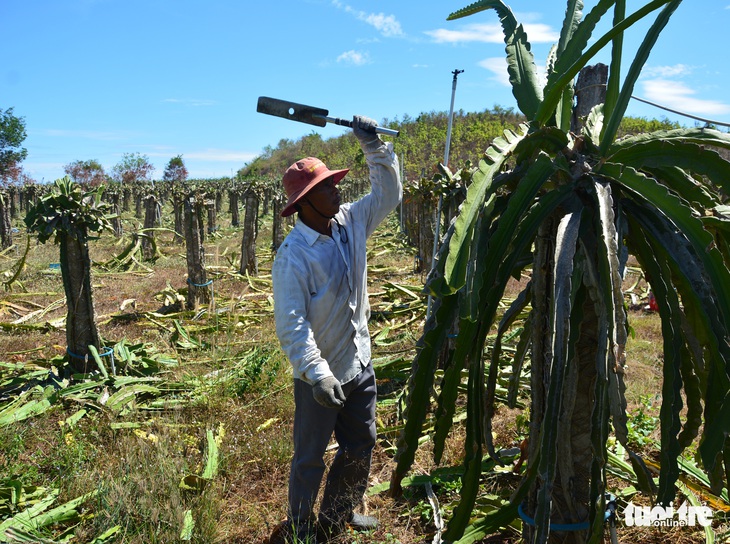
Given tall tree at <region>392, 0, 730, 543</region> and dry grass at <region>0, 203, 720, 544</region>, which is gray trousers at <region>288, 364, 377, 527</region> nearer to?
dry grass at <region>0, 203, 720, 544</region>

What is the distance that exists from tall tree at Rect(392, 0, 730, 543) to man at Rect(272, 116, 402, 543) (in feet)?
3.25

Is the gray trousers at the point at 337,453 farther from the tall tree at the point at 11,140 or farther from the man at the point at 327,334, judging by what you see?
the tall tree at the point at 11,140

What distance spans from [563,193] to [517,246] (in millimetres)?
217

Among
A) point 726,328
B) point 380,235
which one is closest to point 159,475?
point 726,328

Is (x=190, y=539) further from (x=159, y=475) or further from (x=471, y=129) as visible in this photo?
(x=471, y=129)

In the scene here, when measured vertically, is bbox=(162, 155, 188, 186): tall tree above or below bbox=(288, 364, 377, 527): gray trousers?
above

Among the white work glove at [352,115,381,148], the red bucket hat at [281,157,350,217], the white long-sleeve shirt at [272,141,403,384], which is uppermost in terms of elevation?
the white work glove at [352,115,381,148]

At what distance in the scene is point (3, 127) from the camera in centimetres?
4725

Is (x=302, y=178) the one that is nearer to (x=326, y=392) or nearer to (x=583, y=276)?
(x=326, y=392)

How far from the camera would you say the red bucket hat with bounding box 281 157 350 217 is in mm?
2949

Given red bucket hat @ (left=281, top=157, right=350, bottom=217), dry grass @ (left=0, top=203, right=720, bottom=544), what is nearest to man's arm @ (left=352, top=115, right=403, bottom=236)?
red bucket hat @ (left=281, top=157, right=350, bottom=217)

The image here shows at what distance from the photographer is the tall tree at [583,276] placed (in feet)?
4.97

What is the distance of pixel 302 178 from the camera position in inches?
118

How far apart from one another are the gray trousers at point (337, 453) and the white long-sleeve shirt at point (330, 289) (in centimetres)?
17
